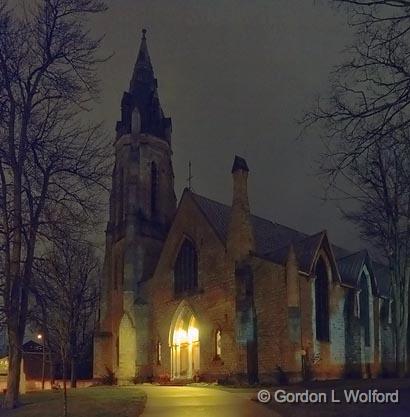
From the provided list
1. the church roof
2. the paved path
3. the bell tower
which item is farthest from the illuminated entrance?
the paved path

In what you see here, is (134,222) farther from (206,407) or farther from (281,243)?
(206,407)

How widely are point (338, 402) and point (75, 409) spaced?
7.33 meters

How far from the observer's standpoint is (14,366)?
66.2 feet

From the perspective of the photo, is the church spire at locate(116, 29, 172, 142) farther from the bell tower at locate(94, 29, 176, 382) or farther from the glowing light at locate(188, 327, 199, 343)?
the glowing light at locate(188, 327, 199, 343)

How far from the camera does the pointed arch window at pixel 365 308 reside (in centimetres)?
3831

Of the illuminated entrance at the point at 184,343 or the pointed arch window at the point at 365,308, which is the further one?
the pointed arch window at the point at 365,308

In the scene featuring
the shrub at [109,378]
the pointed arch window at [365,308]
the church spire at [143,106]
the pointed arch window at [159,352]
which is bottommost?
the shrub at [109,378]

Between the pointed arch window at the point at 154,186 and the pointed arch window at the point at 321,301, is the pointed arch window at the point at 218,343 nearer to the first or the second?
the pointed arch window at the point at 321,301

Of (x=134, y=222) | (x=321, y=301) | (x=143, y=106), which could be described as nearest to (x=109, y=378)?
(x=134, y=222)

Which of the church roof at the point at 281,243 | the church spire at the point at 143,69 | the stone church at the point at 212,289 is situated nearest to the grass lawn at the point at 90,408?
the stone church at the point at 212,289

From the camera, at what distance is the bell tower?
134 ft

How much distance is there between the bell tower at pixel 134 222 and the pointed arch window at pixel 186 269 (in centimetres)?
356

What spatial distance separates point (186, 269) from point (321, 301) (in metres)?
8.41

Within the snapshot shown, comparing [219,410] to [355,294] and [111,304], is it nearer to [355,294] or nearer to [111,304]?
[355,294]
